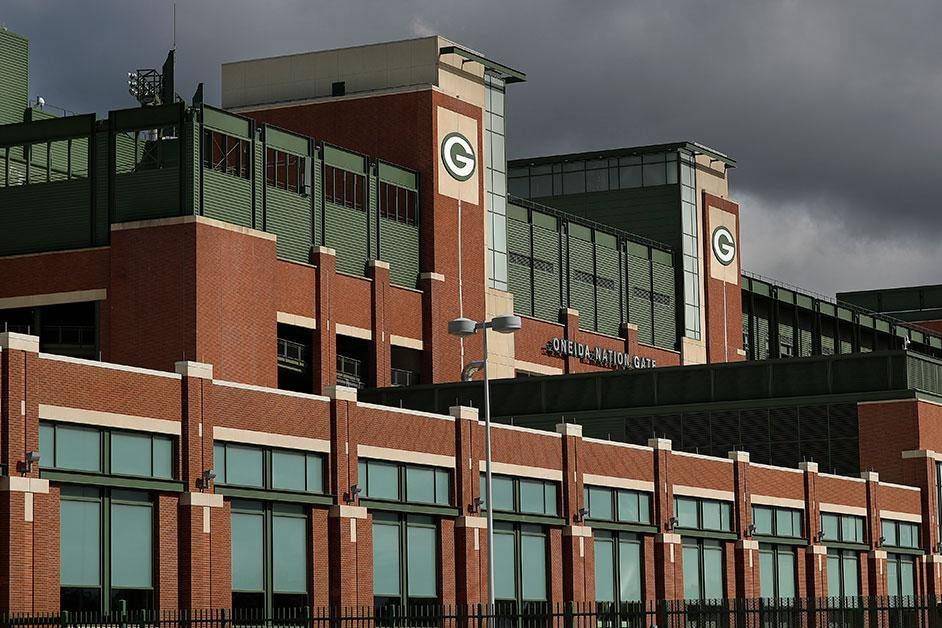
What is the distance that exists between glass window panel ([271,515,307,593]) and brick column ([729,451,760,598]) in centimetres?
2504

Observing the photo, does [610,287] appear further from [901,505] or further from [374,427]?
[374,427]

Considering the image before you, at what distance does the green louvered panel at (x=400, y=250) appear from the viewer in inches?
3455

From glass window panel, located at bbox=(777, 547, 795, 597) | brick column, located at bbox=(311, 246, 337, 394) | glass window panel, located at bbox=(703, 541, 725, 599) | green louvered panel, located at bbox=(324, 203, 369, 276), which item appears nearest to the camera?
glass window panel, located at bbox=(703, 541, 725, 599)

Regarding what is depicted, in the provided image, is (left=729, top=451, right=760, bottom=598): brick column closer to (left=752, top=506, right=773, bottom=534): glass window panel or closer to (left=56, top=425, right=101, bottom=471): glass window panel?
(left=752, top=506, right=773, bottom=534): glass window panel

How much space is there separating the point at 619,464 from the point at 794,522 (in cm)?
1287

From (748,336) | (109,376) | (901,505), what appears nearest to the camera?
(109,376)

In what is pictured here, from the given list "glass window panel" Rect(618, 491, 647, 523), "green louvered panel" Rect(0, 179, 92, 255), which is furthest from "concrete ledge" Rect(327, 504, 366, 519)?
"green louvered panel" Rect(0, 179, 92, 255)

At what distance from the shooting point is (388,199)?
88312 millimetres

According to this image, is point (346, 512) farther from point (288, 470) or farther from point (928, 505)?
point (928, 505)

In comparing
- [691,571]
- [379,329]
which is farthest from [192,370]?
[379,329]

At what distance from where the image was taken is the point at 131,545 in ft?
170

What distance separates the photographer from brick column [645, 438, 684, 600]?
239 ft

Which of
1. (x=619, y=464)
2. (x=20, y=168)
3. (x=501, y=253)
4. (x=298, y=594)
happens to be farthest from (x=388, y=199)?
(x=298, y=594)

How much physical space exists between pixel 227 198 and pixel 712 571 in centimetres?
2585
